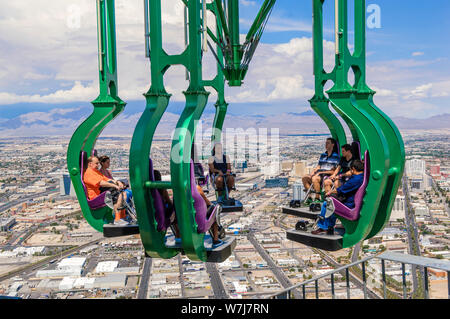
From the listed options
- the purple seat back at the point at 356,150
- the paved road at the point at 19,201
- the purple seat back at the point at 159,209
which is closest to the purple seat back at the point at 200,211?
the purple seat back at the point at 159,209

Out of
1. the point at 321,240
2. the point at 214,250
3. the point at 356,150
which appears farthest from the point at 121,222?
the point at 356,150

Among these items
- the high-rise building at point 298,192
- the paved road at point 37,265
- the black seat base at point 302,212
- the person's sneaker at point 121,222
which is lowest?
the paved road at point 37,265

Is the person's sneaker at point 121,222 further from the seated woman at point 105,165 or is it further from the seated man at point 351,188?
the seated man at point 351,188

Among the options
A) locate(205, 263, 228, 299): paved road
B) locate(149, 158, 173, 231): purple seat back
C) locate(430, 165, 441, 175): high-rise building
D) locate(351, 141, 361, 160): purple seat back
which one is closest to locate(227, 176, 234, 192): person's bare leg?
locate(351, 141, 361, 160): purple seat back

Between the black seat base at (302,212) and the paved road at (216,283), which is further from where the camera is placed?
the paved road at (216,283)
